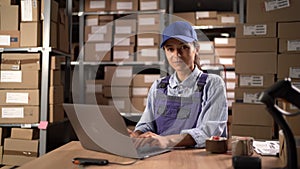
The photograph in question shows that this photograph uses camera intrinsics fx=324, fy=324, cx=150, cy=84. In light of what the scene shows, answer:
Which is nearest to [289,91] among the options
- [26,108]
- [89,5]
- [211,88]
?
[211,88]

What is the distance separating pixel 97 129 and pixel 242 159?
16.3 inches

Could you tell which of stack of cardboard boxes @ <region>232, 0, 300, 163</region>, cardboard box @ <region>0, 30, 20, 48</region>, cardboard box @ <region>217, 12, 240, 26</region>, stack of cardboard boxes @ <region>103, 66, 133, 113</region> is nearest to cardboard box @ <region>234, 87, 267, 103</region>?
stack of cardboard boxes @ <region>232, 0, 300, 163</region>

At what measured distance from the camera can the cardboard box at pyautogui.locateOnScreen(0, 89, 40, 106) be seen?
2371 mm

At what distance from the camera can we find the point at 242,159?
2.66ft

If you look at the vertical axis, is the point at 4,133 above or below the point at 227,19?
below

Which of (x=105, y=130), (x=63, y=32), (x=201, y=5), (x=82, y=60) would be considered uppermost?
(x=201, y=5)

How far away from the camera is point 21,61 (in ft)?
7.86

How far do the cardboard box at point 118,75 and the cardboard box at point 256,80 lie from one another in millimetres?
938

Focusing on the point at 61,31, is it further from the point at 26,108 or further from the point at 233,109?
the point at 233,109

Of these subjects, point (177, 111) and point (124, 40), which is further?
point (124, 40)

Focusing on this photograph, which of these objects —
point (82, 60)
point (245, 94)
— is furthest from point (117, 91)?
point (245, 94)

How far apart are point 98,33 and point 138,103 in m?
0.72

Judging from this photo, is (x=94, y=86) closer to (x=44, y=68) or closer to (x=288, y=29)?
(x=44, y=68)

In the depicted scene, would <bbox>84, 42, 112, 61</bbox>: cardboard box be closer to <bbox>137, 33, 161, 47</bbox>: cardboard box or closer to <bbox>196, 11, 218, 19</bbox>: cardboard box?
<bbox>137, 33, 161, 47</bbox>: cardboard box
